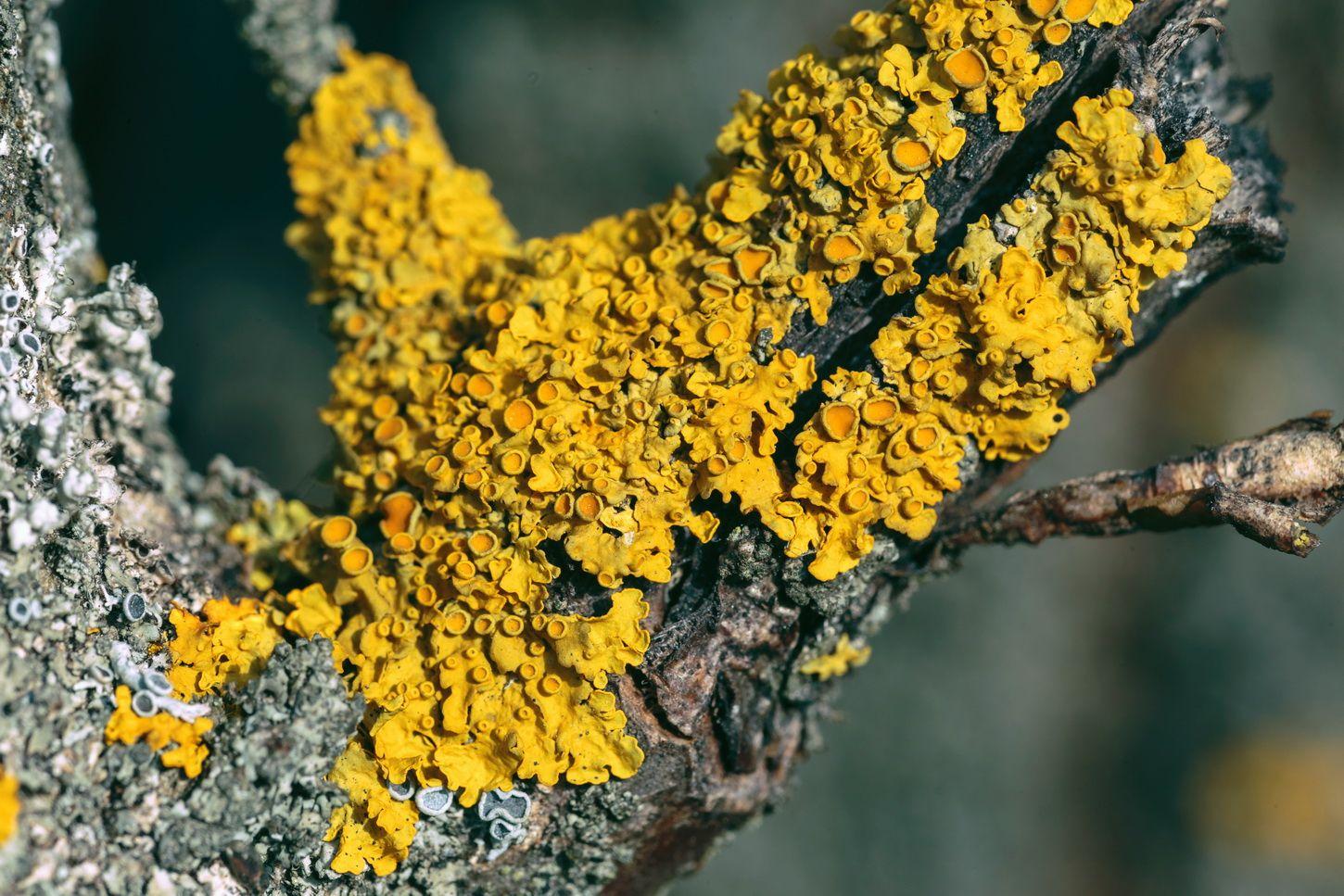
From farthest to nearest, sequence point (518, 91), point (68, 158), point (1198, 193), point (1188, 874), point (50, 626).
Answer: point (518, 91), point (1188, 874), point (68, 158), point (1198, 193), point (50, 626)

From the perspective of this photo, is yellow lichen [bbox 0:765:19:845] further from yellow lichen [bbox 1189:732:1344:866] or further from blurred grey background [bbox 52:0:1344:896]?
yellow lichen [bbox 1189:732:1344:866]

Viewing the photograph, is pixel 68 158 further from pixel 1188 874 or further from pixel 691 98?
pixel 1188 874

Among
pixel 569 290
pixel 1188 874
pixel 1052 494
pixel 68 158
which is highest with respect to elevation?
pixel 68 158

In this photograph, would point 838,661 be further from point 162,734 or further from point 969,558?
point 969,558

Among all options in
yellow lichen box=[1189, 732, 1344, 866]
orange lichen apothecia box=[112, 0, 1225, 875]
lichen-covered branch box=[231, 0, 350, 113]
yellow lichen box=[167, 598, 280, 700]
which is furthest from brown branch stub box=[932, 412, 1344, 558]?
yellow lichen box=[1189, 732, 1344, 866]

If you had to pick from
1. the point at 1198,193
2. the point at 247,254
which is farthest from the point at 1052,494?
the point at 247,254

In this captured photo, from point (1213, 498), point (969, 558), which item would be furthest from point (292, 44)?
point (969, 558)
